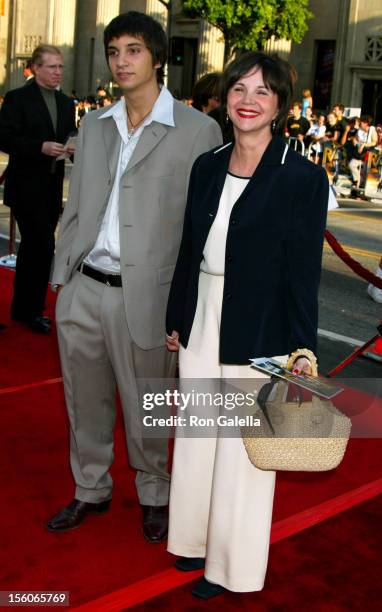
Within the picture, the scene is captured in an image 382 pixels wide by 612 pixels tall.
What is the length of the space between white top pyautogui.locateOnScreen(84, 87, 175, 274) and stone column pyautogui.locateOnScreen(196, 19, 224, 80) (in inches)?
1597

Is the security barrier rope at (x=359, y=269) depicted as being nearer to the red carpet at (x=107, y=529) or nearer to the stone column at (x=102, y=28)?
the red carpet at (x=107, y=529)

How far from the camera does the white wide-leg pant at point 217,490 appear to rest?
3.28 meters

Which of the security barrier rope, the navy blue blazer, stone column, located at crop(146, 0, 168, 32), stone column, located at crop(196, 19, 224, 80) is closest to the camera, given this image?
the navy blue blazer

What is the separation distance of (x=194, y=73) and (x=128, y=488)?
147ft

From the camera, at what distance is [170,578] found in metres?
3.61

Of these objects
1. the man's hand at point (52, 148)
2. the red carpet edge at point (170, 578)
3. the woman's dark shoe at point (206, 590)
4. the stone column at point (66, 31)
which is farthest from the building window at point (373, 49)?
the woman's dark shoe at point (206, 590)

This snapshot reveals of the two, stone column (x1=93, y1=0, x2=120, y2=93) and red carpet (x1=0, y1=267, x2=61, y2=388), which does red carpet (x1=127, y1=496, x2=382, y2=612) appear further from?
stone column (x1=93, y1=0, x2=120, y2=93)

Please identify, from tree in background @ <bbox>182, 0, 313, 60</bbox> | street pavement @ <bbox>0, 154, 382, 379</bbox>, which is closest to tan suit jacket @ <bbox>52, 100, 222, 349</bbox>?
street pavement @ <bbox>0, 154, 382, 379</bbox>

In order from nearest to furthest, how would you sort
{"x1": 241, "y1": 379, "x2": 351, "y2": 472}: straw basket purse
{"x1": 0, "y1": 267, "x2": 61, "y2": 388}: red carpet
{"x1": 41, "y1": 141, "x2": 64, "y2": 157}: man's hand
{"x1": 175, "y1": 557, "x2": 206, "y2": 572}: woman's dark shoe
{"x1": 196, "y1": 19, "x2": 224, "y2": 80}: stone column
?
{"x1": 241, "y1": 379, "x2": 351, "y2": 472}: straw basket purse, {"x1": 175, "y1": 557, "x2": 206, "y2": 572}: woman's dark shoe, {"x1": 0, "y1": 267, "x2": 61, "y2": 388}: red carpet, {"x1": 41, "y1": 141, "x2": 64, "y2": 157}: man's hand, {"x1": 196, "y1": 19, "x2": 224, "y2": 80}: stone column

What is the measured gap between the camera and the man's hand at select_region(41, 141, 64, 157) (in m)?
6.28

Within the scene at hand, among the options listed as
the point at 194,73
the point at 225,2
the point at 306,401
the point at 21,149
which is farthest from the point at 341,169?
the point at 194,73

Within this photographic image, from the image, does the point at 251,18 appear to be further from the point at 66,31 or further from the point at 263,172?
the point at 263,172

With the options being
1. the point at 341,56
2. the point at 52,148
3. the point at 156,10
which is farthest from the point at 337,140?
the point at 156,10

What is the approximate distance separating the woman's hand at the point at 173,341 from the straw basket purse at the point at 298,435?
56 cm
